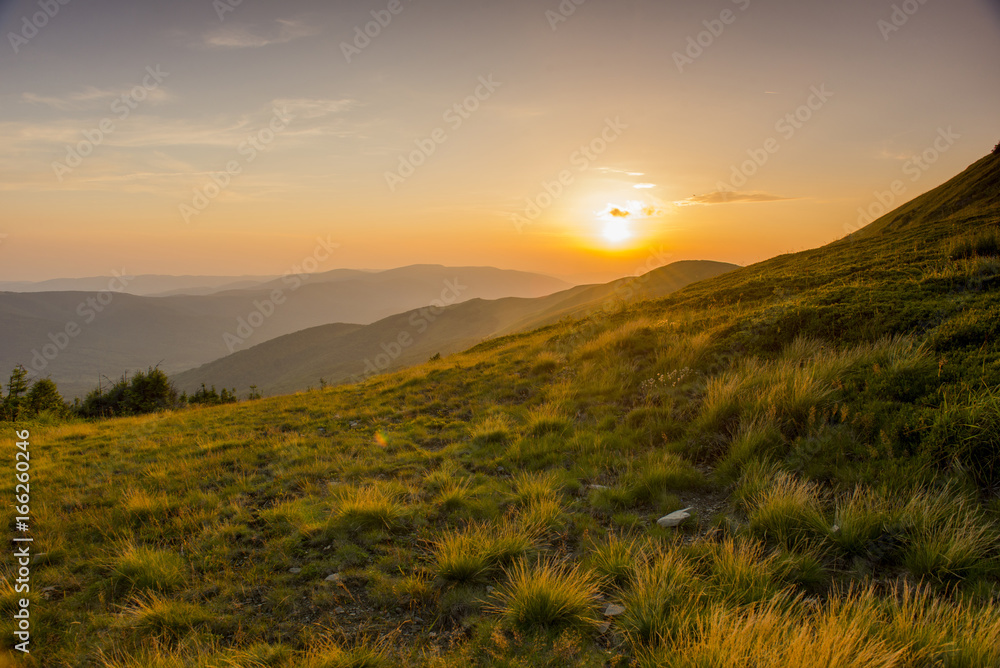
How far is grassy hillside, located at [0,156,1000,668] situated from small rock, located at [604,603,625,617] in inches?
3.4

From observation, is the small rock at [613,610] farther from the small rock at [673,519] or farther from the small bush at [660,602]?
the small rock at [673,519]

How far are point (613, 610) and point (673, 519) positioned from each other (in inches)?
64.0

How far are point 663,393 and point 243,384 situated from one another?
18631 centimetres

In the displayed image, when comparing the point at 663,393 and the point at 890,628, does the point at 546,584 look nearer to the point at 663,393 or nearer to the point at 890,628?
the point at 890,628

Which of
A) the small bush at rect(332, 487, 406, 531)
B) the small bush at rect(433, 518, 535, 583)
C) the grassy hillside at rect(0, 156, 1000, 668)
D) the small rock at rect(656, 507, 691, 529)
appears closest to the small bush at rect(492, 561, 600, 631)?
the grassy hillside at rect(0, 156, 1000, 668)

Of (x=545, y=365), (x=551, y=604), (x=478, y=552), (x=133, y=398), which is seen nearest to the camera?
(x=551, y=604)

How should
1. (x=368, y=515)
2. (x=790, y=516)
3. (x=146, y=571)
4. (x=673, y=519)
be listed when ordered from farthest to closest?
(x=368, y=515)
(x=673, y=519)
(x=146, y=571)
(x=790, y=516)

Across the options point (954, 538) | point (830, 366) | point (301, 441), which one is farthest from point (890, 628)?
point (301, 441)

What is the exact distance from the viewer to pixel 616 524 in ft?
17.0

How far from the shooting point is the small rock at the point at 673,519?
493 centimetres

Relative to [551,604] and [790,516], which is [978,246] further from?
[551,604]

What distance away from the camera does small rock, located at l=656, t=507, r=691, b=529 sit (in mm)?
4926

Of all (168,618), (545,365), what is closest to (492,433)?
(545,365)

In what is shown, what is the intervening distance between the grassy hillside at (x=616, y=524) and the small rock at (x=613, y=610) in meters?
0.09
